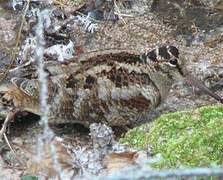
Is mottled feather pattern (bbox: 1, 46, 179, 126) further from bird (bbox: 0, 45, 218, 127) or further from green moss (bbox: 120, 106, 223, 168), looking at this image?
green moss (bbox: 120, 106, 223, 168)

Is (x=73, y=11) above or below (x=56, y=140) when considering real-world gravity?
above

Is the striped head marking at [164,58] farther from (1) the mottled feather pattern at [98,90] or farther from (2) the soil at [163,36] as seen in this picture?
(2) the soil at [163,36]

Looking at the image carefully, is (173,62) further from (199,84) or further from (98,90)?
(98,90)

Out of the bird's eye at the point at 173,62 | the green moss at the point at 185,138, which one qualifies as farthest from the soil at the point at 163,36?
the green moss at the point at 185,138

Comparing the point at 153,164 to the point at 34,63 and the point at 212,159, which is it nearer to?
the point at 212,159

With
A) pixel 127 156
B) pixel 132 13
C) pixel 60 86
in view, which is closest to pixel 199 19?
pixel 132 13

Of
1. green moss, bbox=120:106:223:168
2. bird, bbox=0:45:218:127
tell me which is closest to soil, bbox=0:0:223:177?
bird, bbox=0:45:218:127

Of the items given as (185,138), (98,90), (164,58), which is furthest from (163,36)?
(185,138)
